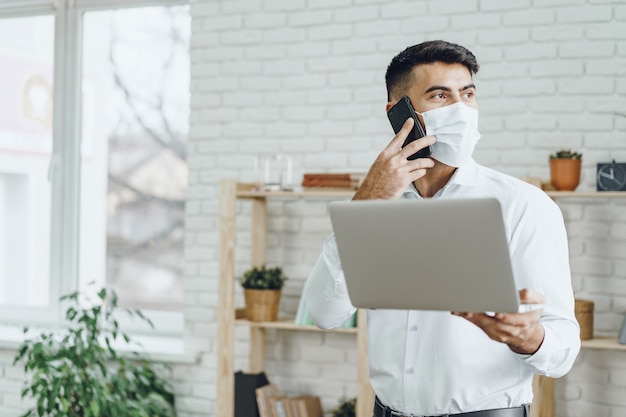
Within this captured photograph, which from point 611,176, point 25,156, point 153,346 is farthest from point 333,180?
point 25,156

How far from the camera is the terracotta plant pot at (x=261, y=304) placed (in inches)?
143

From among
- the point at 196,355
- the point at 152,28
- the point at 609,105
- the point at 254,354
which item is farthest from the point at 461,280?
the point at 152,28

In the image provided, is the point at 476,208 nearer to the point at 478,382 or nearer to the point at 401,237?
the point at 401,237

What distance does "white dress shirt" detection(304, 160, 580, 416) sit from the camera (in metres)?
1.62

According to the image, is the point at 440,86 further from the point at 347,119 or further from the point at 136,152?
the point at 136,152

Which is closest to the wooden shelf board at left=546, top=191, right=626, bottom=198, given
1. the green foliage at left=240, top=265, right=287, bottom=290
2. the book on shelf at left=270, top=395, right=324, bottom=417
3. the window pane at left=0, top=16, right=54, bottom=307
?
the green foliage at left=240, top=265, right=287, bottom=290

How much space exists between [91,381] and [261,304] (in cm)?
88

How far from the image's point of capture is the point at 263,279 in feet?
12.1

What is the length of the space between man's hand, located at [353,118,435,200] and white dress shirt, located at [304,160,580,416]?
0.14m

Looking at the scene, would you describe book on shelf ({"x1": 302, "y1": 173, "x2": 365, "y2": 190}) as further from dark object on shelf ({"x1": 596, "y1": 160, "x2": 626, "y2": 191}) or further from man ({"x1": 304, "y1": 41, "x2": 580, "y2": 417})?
man ({"x1": 304, "y1": 41, "x2": 580, "y2": 417})

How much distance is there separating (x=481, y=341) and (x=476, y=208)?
0.53 metres

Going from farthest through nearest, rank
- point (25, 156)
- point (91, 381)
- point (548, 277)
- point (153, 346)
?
point (25, 156) → point (153, 346) → point (91, 381) → point (548, 277)

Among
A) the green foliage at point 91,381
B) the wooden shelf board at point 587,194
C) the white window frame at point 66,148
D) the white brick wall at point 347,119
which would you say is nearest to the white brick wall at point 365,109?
the white brick wall at point 347,119

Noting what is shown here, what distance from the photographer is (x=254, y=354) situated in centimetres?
387
